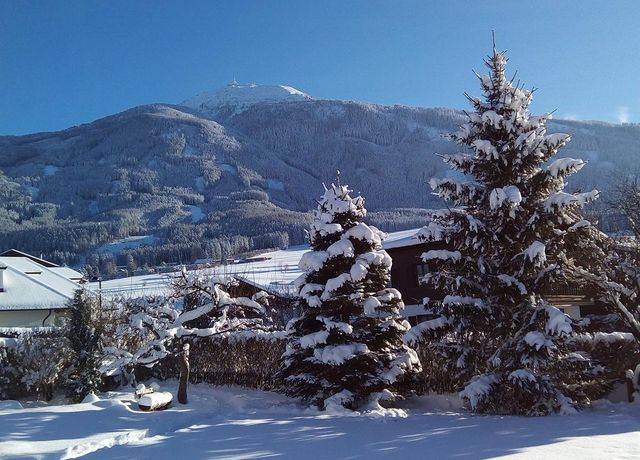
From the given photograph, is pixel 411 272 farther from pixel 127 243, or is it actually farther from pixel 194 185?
pixel 194 185

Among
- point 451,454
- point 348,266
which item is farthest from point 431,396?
point 451,454

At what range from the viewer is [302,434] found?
10289 mm

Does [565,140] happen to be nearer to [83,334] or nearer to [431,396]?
[431,396]

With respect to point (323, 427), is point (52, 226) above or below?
above

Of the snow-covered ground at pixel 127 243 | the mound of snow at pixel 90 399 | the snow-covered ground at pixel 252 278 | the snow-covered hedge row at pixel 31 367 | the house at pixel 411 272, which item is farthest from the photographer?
the snow-covered ground at pixel 127 243

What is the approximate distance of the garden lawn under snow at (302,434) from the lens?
853cm

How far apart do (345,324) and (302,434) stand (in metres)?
4.32

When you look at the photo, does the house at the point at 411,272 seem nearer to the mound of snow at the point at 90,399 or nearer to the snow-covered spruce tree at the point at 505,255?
the snow-covered spruce tree at the point at 505,255

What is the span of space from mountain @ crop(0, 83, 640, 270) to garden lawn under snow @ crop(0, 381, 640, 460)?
70.8m

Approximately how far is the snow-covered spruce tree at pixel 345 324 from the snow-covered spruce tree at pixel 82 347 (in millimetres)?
5399

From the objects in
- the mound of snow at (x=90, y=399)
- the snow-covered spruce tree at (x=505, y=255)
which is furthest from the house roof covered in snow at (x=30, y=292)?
the snow-covered spruce tree at (x=505, y=255)

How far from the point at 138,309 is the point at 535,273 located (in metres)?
12.2

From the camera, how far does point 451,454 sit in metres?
8.20

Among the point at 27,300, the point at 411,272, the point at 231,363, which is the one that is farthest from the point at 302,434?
the point at 27,300
